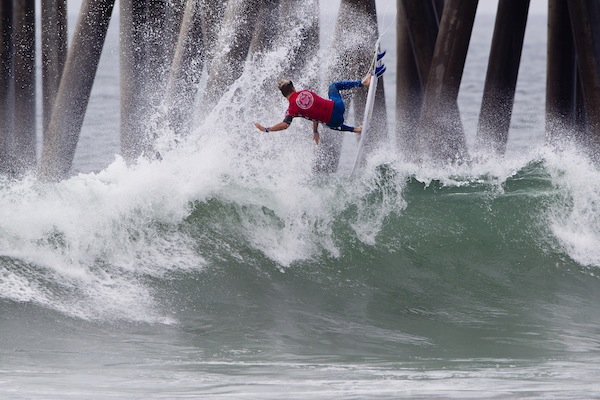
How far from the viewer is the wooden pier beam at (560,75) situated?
12.1m

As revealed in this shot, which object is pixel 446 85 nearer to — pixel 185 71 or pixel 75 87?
pixel 185 71

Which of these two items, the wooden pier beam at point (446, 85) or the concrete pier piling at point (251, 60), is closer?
the wooden pier beam at point (446, 85)

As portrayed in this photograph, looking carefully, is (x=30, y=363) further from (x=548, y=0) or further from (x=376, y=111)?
(x=548, y=0)

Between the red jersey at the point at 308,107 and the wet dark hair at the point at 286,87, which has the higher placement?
the wet dark hair at the point at 286,87

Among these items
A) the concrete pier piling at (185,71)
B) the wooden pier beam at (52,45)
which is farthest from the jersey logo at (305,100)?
the wooden pier beam at (52,45)

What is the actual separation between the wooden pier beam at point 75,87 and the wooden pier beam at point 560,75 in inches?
196

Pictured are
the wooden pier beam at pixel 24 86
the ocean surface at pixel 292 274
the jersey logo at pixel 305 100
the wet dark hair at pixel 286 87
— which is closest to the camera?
the ocean surface at pixel 292 274

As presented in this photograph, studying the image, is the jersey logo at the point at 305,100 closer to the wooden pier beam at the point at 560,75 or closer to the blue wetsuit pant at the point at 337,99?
the blue wetsuit pant at the point at 337,99

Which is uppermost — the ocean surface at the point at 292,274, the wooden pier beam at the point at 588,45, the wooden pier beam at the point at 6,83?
the wooden pier beam at the point at 588,45

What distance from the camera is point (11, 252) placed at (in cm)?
909

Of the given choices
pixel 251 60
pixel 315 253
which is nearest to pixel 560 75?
pixel 251 60

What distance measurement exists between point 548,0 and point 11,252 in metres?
6.61

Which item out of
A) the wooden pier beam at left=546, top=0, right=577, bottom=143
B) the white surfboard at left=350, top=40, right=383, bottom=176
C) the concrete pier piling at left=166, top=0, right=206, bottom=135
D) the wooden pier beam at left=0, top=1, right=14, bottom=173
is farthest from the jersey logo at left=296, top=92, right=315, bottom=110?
the wooden pier beam at left=0, top=1, right=14, bottom=173

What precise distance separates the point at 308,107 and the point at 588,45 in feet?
9.16
